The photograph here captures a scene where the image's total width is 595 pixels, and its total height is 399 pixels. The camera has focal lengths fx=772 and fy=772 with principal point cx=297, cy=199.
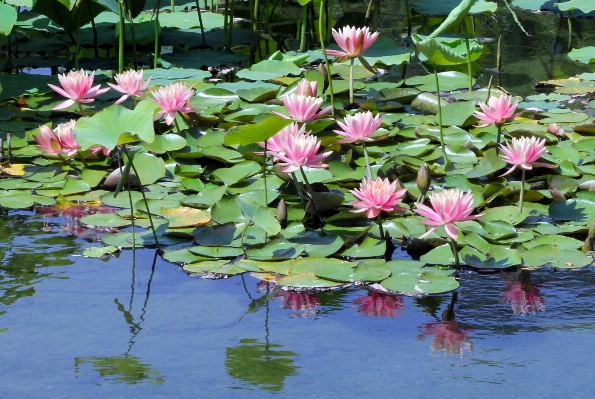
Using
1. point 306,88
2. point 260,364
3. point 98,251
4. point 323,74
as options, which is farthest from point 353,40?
point 260,364

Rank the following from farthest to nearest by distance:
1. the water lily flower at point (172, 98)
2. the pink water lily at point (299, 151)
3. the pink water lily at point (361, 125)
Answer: the water lily flower at point (172, 98)
the pink water lily at point (361, 125)
the pink water lily at point (299, 151)

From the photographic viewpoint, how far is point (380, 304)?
2100 millimetres

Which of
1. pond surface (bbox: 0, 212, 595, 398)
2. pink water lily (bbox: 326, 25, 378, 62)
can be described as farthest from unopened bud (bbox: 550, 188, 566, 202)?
pink water lily (bbox: 326, 25, 378, 62)

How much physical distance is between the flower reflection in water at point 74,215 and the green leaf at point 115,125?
0.43m

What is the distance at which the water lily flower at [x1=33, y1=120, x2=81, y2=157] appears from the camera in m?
2.90

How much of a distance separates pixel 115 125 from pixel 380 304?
937 mm

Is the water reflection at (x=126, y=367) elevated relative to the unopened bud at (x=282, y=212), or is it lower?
lower

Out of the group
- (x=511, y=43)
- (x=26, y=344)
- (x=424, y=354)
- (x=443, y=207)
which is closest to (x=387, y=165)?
(x=443, y=207)

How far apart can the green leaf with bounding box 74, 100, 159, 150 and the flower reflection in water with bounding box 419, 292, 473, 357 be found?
3.15 feet

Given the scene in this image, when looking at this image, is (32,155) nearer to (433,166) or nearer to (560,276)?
(433,166)

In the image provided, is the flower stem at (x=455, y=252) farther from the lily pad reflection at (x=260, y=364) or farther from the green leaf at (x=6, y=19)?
the green leaf at (x=6, y=19)

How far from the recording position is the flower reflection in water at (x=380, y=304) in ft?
6.72

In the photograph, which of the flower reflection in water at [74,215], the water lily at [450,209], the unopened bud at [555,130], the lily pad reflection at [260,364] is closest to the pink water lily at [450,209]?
the water lily at [450,209]

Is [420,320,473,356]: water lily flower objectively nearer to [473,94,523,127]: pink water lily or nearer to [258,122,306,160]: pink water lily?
[258,122,306,160]: pink water lily
